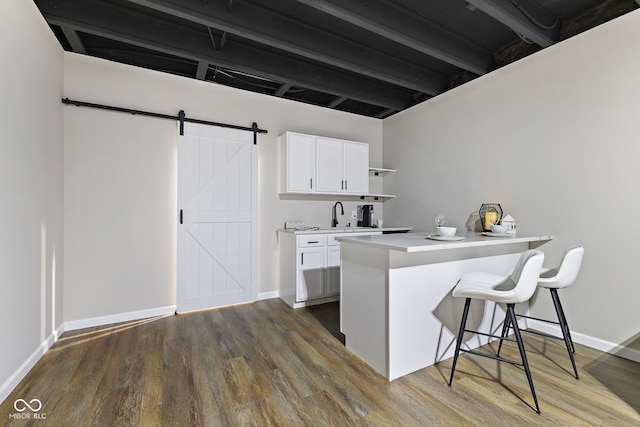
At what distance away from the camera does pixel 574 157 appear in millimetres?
2586

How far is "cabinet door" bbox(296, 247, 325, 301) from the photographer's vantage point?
11.5ft

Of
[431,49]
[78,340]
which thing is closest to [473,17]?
[431,49]

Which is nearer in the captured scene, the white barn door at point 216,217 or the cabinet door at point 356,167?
the white barn door at point 216,217

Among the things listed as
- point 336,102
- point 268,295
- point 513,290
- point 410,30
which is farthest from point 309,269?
point 410,30

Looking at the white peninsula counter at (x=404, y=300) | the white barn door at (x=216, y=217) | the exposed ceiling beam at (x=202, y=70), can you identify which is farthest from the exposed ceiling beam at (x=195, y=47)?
the white peninsula counter at (x=404, y=300)

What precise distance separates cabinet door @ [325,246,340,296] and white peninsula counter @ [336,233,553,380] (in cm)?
118

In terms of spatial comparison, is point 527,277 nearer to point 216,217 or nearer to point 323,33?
point 323,33

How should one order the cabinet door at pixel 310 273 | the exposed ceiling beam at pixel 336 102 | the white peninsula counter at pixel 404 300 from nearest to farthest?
the white peninsula counter at pixel 404 300, the cabinet door at pixel 310 273, the exposed ceiling beam at pixel 336 102

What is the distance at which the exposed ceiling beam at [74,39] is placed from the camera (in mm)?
2579

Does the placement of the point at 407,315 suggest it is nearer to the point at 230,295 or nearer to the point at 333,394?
the point at 333,394

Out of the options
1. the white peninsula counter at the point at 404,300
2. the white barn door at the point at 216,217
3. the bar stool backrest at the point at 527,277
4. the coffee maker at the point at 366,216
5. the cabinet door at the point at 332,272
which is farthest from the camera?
the coffee maker at the point at 366,216

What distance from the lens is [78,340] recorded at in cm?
262
